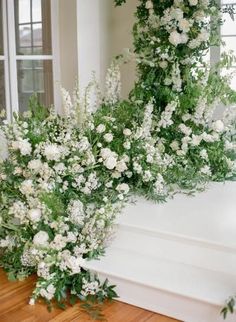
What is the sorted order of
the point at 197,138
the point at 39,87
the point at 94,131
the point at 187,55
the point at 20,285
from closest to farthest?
the point at 20,285, the point at 94,131, the point at 197,138, the point at 187,55, the point at 39,87

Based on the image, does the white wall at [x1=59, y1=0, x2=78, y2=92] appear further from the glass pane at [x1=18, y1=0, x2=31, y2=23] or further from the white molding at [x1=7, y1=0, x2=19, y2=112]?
the white molding at [x1=7, y1=0, x2=19, y2=112]

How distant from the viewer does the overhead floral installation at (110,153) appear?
2770 mm

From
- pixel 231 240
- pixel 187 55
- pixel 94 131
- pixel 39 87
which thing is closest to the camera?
pixel 231 240

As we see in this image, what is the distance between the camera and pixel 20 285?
2.91m

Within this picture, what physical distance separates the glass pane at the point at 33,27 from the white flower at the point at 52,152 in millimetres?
1435

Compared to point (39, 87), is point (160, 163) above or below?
below

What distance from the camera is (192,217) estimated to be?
120 inches

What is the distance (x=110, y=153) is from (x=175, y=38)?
1169 millimetres

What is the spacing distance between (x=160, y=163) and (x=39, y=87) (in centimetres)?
145

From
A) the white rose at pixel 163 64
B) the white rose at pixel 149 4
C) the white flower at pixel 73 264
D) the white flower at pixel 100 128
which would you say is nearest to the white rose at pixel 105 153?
the white flower at pixel 100 128

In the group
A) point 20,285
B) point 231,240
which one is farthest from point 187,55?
point 20,285

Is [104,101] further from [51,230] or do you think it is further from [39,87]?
[51,230]

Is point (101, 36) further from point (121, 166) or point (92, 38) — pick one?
point (121, 166)

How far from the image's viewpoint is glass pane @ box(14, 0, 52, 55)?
3.96 m
